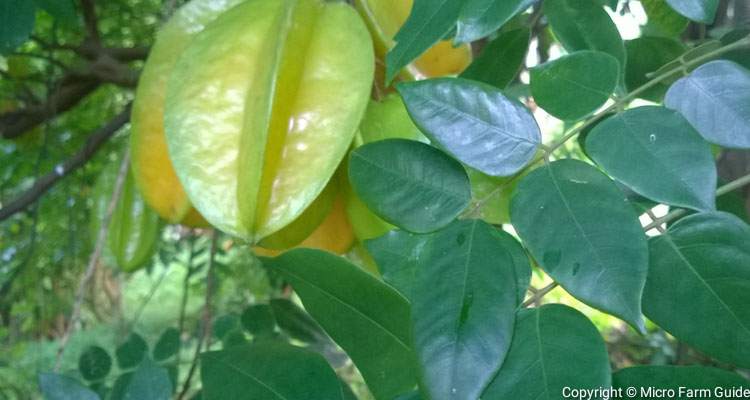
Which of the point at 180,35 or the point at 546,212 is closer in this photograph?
the point at 546,212

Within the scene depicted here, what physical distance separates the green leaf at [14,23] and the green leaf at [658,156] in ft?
2.19

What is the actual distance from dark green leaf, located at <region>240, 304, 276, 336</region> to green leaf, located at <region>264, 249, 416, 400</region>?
53 cm

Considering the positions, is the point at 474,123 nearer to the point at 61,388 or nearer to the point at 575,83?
the point at 575,83

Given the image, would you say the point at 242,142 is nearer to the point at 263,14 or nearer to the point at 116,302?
the point at 263,14

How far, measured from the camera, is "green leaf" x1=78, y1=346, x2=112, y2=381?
36.1 inches

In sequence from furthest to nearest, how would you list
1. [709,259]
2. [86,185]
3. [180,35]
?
1. [86,185]
2. [180,35]
3. [709,259]

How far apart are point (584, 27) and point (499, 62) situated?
10 centimetres

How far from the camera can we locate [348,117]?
0.58m

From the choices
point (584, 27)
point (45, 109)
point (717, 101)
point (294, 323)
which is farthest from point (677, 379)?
point (45, 109)

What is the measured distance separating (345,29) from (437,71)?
18 centimetres

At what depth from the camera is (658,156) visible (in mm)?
425

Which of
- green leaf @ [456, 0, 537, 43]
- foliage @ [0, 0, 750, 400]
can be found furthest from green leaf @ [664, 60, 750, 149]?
green leaf @ [456, 0, 537, 43]

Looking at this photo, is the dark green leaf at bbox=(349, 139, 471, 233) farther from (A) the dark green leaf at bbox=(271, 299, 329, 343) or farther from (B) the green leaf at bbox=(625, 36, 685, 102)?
(A) the dark green leaf at bbox=(271, 299, 329, 343)

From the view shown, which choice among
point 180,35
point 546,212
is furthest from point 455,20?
point 180,35
